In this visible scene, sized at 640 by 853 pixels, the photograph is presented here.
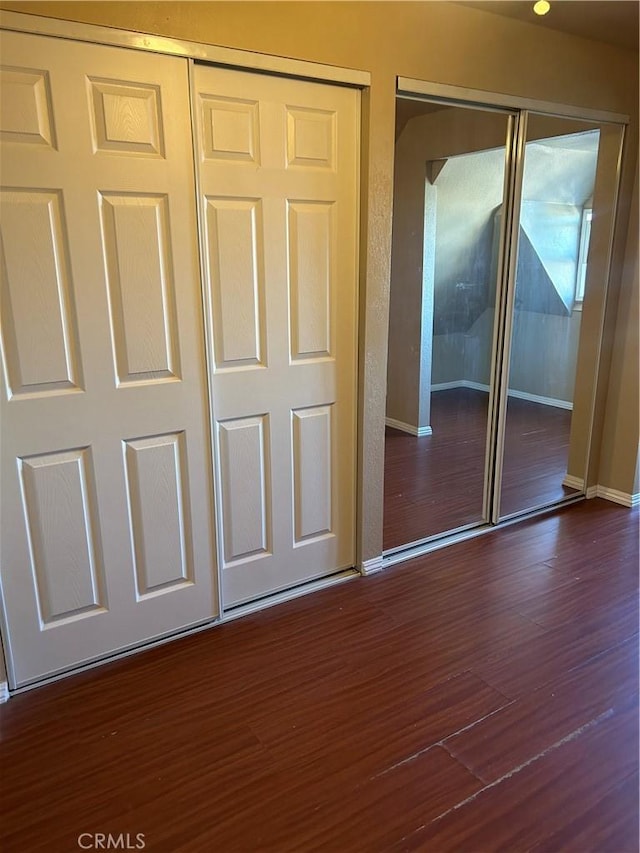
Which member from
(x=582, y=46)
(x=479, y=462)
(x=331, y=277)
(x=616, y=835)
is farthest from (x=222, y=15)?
(x=616, y=835)

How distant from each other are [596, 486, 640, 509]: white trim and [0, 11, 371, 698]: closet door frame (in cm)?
173

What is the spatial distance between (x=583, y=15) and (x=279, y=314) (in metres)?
1.76

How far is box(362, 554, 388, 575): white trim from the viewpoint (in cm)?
279

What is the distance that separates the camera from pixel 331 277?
2.41 meters

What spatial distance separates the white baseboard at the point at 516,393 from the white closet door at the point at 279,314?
36.8 inches

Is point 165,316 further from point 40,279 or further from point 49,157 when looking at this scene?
point 49,157

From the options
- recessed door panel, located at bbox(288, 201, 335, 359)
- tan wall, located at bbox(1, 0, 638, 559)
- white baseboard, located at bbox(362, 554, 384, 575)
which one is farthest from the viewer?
white baseboard, located at bbox(362, 554, 384, 575)

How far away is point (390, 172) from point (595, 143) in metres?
1.45

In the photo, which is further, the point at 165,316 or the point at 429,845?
the point at 165,316

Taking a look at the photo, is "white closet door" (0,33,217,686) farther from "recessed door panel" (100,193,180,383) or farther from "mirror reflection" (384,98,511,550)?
"mirror reflection" (384,98,511,550)

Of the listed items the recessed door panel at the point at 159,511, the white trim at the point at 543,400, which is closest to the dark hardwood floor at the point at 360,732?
the recessed door panel at the point at 159,511

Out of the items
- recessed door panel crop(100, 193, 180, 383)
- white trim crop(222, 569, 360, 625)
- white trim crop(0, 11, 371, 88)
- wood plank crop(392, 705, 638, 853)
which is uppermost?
white trim crop(0, 11, 371, 88)

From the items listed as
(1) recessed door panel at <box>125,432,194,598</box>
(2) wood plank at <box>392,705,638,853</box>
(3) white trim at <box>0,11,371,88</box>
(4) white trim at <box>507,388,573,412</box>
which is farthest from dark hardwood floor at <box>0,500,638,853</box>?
(3) white trim at <box>0,11,371,88</box>

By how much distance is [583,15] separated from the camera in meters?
2.52
